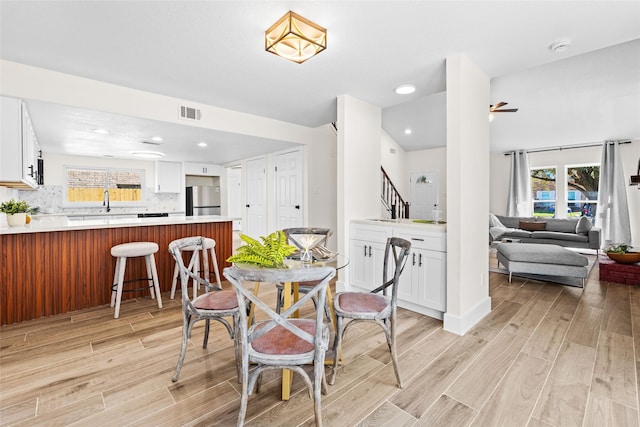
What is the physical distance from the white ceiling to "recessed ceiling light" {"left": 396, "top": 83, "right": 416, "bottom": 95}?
88 mm

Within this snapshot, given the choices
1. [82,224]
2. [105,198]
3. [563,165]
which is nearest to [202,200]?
[105,198]

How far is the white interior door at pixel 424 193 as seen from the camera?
7953mm

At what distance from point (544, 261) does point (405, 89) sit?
2917mm

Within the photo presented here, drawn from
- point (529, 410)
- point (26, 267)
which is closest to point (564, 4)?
point (529, 410)

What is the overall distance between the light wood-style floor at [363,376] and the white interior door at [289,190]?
2.81m

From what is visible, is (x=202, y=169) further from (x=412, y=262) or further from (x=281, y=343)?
(x=281, y=343)

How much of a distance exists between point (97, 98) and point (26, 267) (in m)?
1.78

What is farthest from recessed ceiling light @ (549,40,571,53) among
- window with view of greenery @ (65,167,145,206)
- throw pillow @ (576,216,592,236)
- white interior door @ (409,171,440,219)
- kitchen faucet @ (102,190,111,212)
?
kitchen faucet @ (102,190,111,212)

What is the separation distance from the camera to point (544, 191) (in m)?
7.16

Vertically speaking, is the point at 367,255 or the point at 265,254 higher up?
the point at 265,254

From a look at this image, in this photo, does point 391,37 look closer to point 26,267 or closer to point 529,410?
point 529,410

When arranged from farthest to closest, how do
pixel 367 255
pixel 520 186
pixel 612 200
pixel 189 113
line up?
pixel 520 186 → pixel 612 200 → pixel 189 113 → pixel 367 255

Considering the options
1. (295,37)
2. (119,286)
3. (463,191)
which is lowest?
(119,286)

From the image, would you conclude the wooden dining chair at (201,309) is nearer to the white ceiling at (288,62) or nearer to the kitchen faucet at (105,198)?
the white ceiling at (288,62)
